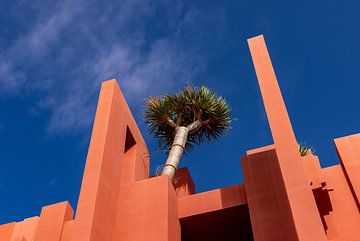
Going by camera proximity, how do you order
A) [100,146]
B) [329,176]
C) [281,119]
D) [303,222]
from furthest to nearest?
[329,176], [100,146], [281,119], [303,222]

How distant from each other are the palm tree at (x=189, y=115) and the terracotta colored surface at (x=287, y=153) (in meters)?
3.30

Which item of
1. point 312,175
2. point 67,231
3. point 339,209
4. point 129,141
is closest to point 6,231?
point 67,231

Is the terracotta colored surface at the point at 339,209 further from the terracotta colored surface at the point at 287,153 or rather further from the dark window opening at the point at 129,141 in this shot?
the dark window opening at the point at 129,141

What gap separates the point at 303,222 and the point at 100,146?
407cm

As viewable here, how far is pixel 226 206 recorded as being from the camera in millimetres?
8164

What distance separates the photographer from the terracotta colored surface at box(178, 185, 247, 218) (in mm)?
8188

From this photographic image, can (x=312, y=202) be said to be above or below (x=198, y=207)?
below

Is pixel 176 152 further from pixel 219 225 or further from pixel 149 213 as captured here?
pixel 149 213

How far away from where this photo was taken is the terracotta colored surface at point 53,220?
8836 mm

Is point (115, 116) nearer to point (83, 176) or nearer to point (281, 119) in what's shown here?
point (83, 176)

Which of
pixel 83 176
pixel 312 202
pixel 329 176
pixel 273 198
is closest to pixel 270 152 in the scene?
pixel 273 198

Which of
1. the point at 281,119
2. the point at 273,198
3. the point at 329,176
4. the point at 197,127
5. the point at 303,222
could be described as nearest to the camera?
the point at 303,222

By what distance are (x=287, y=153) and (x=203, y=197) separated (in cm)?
271

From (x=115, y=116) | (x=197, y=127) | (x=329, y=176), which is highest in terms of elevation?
(x=197, y=127)
